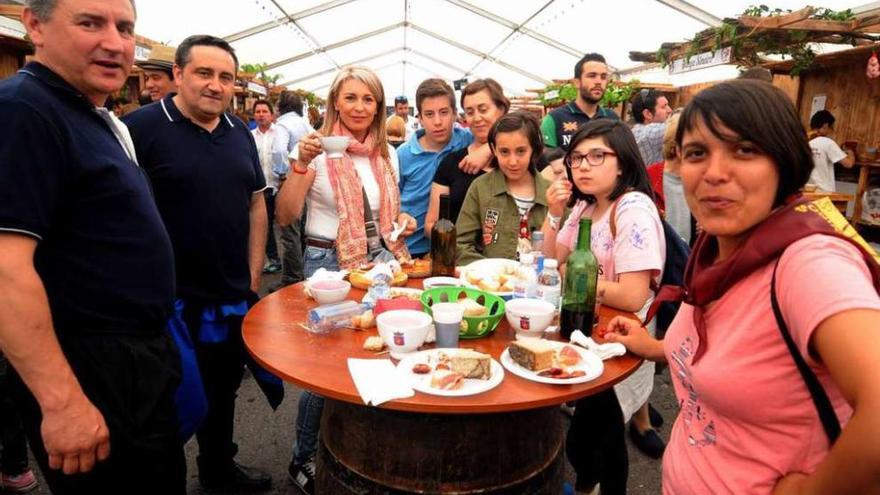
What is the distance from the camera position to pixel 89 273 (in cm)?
135

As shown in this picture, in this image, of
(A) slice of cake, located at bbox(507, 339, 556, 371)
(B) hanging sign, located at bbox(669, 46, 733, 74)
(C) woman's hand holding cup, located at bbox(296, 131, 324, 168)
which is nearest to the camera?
(A) slice of cake, located at bbox(507, 339, 556, 371)

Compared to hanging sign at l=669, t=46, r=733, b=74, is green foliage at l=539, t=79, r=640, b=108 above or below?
below

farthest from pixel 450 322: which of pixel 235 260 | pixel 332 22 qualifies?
pixel 332 22

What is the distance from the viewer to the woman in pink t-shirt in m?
0.76

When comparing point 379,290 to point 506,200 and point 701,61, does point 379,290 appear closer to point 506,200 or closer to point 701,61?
point 506,200

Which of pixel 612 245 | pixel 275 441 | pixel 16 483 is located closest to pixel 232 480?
pixel 275 441

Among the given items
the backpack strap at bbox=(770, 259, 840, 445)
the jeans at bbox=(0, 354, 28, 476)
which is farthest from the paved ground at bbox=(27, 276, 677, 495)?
the backpack strap at bbox=(770, 259, 840, 445)

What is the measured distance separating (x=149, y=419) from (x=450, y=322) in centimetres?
93

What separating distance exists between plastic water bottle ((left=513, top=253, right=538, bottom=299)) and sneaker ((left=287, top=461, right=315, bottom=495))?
4.58ft

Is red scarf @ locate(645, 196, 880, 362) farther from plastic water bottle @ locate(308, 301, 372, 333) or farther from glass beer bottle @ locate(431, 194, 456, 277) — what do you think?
glass beer bottle @ locate(431, 194, 456, 277)

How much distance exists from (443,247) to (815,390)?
1.64 m

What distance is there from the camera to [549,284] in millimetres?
1892

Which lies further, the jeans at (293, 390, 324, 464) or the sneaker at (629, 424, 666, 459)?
the sneaker at (629, 424, 666, 459)

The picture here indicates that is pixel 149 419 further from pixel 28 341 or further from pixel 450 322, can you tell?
pixel 450 322
